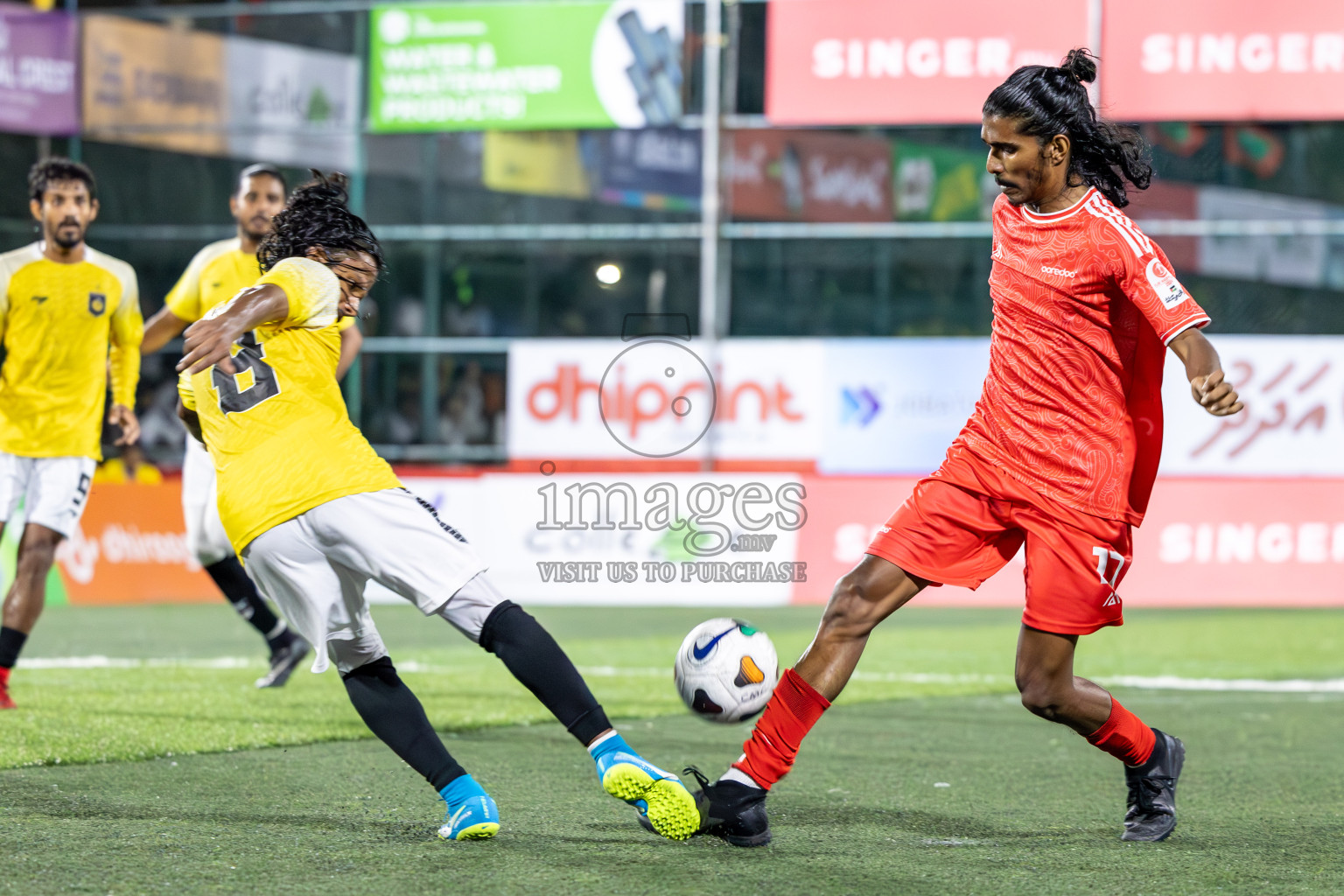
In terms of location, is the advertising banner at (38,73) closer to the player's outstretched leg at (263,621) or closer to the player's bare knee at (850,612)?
the player's outstretched leg at (263,621)

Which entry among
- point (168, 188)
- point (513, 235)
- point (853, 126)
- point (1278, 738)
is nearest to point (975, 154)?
point (853, 126)

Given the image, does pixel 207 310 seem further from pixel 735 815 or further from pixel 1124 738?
pixel 1124 738

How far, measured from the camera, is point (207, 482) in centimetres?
749

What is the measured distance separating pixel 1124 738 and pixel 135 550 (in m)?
11.5

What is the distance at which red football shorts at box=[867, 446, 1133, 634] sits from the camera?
4.32 meters

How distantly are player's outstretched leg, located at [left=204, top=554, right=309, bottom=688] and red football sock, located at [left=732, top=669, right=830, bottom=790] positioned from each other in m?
3.92

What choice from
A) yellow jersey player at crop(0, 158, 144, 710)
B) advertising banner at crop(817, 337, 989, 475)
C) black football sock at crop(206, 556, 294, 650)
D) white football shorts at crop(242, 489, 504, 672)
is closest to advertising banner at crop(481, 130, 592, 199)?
advertising banner at crop(817, 337, 989, 475)

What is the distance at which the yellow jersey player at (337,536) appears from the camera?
4.07 m

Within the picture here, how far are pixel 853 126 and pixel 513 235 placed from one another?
4.57 m

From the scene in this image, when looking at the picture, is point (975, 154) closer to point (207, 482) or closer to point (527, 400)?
point (527, 400)

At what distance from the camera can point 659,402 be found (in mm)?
17984

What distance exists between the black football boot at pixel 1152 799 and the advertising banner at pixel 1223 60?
14.0 m

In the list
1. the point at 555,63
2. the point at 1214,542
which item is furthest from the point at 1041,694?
the point at 555,63

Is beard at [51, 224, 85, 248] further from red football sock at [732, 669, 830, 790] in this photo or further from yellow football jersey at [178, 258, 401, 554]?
red football sock at [732, 669, 830, 790]
